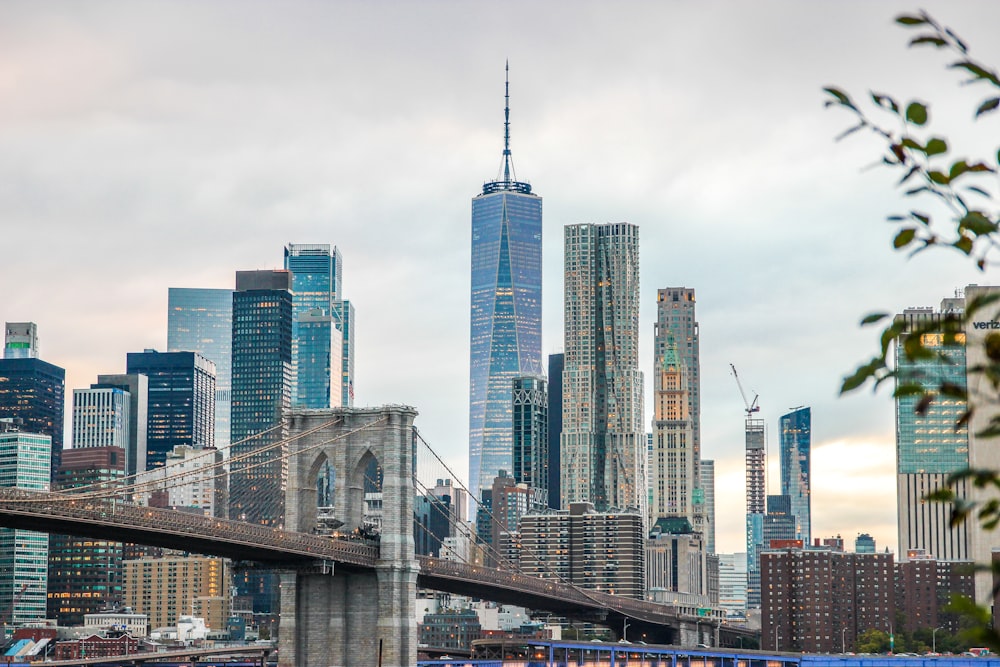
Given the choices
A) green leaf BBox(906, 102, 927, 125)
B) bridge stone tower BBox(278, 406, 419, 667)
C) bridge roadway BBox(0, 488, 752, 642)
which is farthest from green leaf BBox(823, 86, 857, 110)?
bridge stone tower BBox(278, 406, 419, 667)

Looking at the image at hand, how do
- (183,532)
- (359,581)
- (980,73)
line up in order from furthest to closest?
(359,581), (183,532), (980,73)

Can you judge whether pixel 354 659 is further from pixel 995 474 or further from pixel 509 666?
pixel 995 474

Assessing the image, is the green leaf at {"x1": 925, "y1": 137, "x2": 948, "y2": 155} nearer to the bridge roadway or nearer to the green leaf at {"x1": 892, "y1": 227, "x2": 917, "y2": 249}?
the green leaf at {"x1": 892, "y1": 227, "x2": 917, "y2": 249}

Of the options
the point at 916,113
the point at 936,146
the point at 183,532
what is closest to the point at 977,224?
the point at 936,146

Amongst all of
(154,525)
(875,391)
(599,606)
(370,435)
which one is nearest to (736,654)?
(599,606)

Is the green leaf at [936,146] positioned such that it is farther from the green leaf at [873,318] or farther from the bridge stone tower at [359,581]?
the bridge stone tower at [359,581]

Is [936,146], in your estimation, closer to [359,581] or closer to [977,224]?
[977,224]
